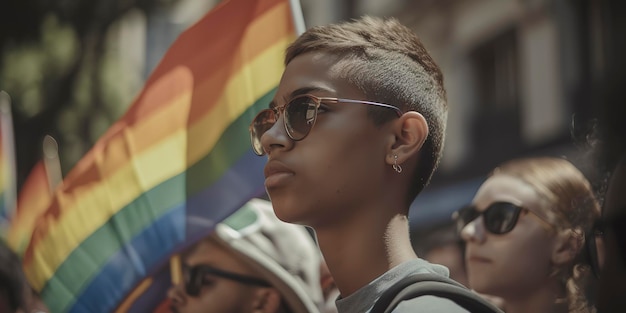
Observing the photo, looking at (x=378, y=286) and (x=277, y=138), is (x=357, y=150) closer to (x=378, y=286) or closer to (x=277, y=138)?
(x=277, y=138)

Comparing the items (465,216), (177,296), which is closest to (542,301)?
(465,216)

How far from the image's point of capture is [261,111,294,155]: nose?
2.29m

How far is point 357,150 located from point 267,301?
137 cm

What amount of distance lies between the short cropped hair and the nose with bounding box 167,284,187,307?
1.41 metres

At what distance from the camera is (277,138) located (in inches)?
90.8

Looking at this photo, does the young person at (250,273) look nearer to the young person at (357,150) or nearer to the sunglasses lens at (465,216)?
Answer: the sunglasses lens at (465,216)

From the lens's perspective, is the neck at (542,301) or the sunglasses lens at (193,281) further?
the sunglasses lens at (193,281)

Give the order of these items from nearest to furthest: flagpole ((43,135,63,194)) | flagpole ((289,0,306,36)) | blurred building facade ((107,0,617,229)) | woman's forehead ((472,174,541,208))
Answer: woman's forehead ((472,174,541,208)), flagpole ((289,0,306,36)), blurred building facade ((107,0,617,229)), flagpole ((43,135,63,194))

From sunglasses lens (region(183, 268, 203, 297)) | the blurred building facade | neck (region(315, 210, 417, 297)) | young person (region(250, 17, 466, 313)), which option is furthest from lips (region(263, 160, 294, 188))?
the blurred building facade

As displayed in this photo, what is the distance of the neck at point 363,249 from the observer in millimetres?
2213

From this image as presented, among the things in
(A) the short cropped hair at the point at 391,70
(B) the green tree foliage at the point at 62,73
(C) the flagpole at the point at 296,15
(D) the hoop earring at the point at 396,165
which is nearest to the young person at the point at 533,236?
(A) the short cropped hair at the point at 391,70

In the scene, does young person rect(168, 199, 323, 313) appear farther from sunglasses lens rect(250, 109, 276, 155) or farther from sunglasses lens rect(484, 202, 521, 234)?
sunglasses lens rect(250, 109, 276, 155)

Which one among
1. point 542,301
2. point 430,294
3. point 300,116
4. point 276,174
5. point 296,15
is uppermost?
point 296,15

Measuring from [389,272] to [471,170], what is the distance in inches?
98.8
